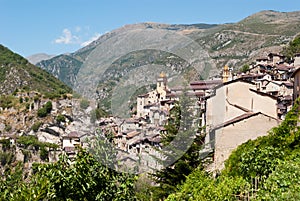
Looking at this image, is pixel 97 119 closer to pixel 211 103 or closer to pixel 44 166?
pixel 44 166

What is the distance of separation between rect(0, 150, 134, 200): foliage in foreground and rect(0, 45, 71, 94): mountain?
63.1 meters

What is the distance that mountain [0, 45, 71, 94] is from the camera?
70062mm

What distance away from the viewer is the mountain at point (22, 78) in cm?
7006

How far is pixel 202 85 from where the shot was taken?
9453 mm

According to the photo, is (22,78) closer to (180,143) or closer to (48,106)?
(48,106)

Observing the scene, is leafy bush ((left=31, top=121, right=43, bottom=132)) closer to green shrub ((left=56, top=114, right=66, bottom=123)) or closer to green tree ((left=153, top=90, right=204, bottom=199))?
green shrub ((left=56, top=114, right=66, bottom=123))

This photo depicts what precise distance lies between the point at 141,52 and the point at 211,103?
270 inches

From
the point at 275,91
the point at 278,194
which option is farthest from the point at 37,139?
the point at 278,194

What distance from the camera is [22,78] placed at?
72.0 metres

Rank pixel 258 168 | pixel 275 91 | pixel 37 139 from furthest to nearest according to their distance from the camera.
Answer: pixel 37 139 → pixel 275 91 → pixel 258 168

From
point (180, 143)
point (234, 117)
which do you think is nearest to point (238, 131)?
point (234, 117)

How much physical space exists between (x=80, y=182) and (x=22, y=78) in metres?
71.8

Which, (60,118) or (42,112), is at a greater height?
(42,112)

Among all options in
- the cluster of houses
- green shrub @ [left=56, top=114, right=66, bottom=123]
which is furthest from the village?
green shrub @ [left=56, top=114, right=66, bottom=123]
